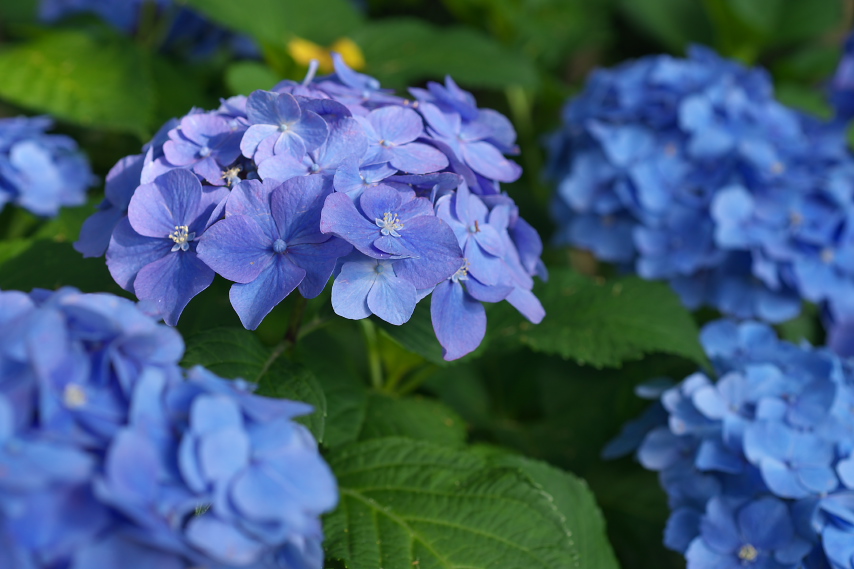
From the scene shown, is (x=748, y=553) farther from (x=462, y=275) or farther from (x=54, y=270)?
(x=54, y=270)

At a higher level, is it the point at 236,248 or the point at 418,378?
the point at 236,248

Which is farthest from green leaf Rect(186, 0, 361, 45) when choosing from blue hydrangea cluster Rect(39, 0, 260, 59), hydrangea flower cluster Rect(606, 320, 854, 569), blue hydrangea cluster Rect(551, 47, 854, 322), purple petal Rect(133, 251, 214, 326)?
hydrangea flower cluster Rect(606, 320, 854, 569)

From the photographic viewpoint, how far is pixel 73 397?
0.54m

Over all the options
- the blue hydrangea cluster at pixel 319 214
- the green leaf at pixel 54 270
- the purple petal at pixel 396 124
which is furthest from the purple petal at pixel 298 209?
the green leaf at pixel 54 270

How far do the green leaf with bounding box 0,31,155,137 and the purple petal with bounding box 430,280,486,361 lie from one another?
37.7 inches

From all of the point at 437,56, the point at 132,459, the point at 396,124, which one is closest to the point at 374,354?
the point at 396,124

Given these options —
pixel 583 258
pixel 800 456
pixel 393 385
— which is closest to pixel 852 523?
pixel 800 456

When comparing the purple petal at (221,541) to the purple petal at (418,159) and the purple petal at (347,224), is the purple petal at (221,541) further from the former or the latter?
the purple petal at (418,159)

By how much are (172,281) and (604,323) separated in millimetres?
689

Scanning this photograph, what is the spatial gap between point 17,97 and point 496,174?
1.14 metres

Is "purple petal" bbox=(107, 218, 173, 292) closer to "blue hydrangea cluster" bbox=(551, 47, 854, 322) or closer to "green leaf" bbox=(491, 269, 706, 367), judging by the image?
"green leaf" bbox=(491, 269, 706, 367)

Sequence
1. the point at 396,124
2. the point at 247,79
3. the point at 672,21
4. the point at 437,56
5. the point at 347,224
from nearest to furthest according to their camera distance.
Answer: the point at 347,224, the point at 396,124, the point at 247,79, the point at 437,56, the point at 672,21

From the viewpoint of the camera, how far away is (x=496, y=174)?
89 centimetres

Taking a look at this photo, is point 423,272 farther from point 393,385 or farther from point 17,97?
point 17,97
